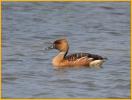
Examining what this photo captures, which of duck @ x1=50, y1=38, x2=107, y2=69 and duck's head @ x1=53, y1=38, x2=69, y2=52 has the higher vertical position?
duck's head @ x1=53, y1=38, x2=69, y2=52

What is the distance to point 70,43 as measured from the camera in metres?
21.8

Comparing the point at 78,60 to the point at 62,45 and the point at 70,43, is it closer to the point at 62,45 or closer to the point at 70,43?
the point at 62,45

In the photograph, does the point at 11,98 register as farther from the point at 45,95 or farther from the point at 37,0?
the point at 37,0

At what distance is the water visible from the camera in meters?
16.3

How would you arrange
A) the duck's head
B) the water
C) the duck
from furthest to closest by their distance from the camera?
the duck's head
the duck
the water

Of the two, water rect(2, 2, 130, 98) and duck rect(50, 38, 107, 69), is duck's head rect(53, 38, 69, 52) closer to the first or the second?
duck rect(50, 38, 107, 69)

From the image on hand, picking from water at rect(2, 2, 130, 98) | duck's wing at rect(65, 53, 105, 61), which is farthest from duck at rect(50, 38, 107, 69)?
water at rect(2, 2, 130, 98)

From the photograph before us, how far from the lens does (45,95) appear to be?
1560 centimetres

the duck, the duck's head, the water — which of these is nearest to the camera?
the water

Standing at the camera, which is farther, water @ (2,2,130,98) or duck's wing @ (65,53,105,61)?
duck's wing @ (65,53,105,61)

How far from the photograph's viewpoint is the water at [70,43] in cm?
1631

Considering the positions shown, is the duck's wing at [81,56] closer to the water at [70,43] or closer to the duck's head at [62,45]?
the water at [70,43]

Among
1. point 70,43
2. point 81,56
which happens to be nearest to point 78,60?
point 81,56

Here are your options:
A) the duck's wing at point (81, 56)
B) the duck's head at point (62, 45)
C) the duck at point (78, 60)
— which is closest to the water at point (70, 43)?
the duck at point (78, 60)
